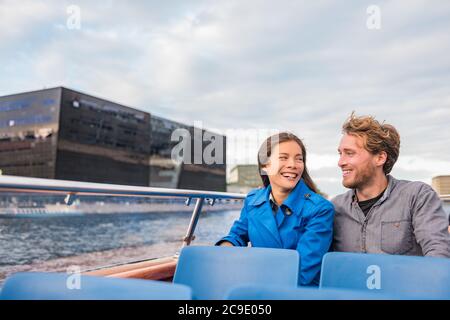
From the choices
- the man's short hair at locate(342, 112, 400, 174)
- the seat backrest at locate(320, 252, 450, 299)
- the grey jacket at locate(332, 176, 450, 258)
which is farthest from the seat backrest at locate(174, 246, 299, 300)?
the man's short hair at locate(342, 112, 400, 174)

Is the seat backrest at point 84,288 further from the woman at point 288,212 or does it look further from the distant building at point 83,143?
the distant building at point 83,143

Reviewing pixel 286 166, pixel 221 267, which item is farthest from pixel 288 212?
pixel 221 267

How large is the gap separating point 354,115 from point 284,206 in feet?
2.03

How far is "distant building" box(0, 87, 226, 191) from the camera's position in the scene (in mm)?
61875

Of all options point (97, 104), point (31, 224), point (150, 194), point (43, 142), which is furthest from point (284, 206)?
point (97, 104)

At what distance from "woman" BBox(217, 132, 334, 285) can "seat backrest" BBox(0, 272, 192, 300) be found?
105 centimetres

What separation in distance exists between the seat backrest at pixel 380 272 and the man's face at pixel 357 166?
2.33 feet

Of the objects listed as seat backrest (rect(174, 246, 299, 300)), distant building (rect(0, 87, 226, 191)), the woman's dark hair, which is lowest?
seat backrest (rect(174, 246, 299, 300))

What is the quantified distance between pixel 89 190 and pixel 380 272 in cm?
166

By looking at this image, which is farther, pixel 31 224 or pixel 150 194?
pixel 31 224

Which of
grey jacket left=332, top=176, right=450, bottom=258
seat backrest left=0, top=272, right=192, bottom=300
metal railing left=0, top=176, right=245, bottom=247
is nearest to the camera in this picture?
seat backrest left=0, top=272, right=192, bottom=300

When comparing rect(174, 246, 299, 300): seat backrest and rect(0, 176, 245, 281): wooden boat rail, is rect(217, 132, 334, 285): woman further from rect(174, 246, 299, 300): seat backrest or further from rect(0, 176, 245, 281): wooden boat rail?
rect(0, 176, 245, 281): wooden boat rail

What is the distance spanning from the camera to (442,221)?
1.95 m
